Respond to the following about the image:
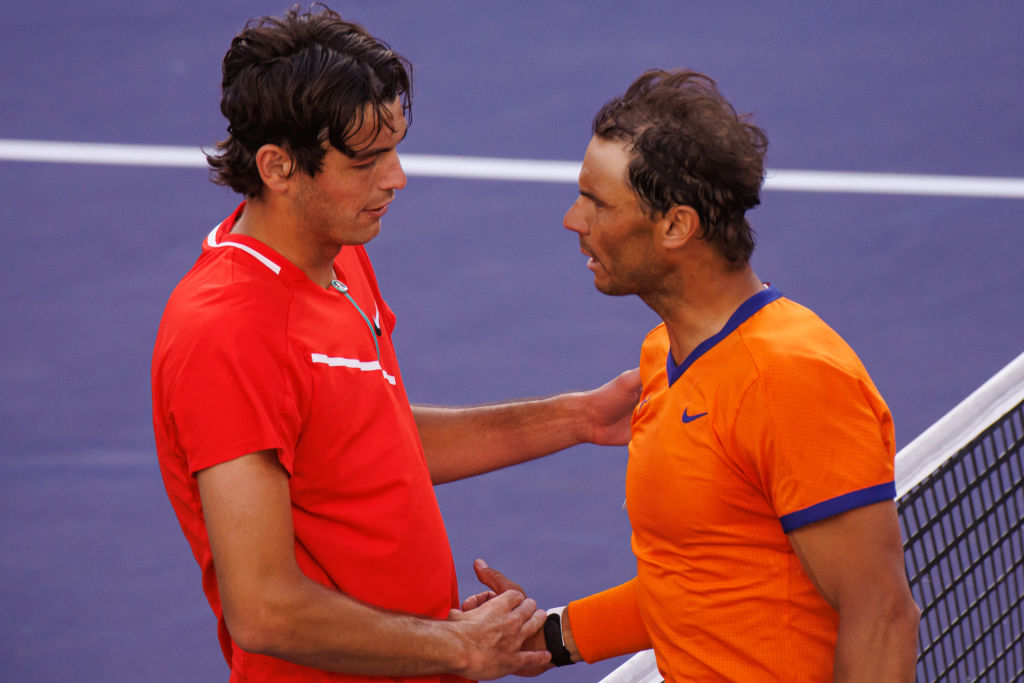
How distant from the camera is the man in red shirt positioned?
241 centimetres

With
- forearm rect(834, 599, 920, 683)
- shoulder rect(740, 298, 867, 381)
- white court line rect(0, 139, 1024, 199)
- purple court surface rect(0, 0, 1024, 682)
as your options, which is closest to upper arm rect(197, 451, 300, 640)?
shoulder rect(740, 298, 867, 381)

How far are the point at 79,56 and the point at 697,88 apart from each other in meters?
7.97

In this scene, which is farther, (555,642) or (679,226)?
(555,642)

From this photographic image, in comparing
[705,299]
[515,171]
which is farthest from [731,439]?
[515,171]

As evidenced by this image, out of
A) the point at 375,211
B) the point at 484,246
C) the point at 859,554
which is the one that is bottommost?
the point at 484,246

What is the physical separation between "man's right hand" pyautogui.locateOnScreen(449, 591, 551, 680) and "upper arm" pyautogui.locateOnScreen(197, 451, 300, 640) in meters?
0.54

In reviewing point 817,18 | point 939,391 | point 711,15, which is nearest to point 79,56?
point 711,15

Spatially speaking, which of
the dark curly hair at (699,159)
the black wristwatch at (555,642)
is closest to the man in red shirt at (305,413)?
the black wristwatch at (555,642)

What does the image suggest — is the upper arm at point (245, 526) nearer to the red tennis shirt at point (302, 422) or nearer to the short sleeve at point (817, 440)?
the red tennis shirt at point (302, 422)

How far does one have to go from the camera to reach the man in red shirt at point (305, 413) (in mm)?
2406

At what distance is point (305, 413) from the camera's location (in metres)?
2.55

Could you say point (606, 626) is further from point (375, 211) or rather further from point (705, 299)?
point (375, 211)

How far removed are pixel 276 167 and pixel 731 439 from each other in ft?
3.56

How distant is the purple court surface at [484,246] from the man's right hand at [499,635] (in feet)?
6.01
